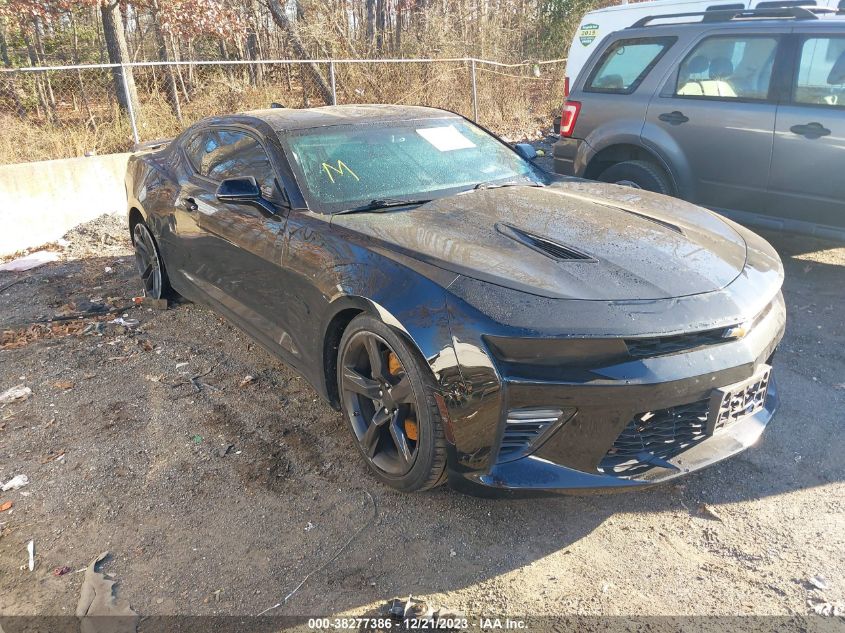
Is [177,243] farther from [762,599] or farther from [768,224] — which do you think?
[768,224]

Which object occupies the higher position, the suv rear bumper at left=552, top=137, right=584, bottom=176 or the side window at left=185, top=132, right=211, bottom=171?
the side window at left=185, top=132, right=211, bottom=171

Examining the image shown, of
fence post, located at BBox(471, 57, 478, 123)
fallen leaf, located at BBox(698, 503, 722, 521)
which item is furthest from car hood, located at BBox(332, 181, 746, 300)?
fence post, located at BBox(471, 57, 478, 123)

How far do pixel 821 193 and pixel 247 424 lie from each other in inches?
174

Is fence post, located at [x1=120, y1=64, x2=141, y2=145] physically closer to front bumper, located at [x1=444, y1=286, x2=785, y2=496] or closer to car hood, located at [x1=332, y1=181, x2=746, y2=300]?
car hood, located at [x1=332, y1=181, x2=746, y2=300]

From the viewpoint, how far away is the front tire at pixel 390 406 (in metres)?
2.54

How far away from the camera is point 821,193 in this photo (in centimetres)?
477

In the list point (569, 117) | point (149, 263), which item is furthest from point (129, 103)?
point (569, 117)

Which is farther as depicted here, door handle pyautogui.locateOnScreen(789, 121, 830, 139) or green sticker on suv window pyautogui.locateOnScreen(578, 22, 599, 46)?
green sticker on suv window pyautogui.locateOnScreen(578, 22, 599, 46)

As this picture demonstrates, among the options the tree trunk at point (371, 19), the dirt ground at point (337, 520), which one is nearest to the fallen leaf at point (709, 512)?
the dirt ground at point (337, 520)

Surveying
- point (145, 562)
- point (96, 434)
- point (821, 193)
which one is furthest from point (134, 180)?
point (821, 193)

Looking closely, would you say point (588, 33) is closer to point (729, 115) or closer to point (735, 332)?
point (729, 115)

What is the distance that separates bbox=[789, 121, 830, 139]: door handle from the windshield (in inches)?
88.3

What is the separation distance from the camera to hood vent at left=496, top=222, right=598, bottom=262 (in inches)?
106

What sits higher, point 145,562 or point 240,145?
point 240,145
